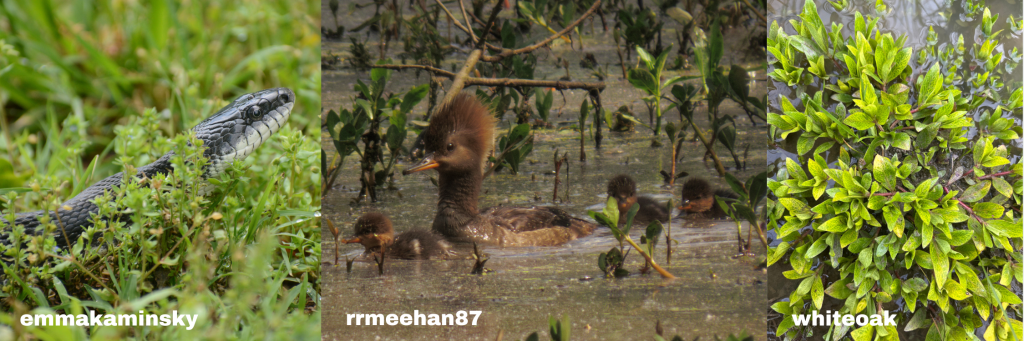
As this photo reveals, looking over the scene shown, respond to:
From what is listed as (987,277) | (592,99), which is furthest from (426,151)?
(987,277)

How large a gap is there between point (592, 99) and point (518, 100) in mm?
226

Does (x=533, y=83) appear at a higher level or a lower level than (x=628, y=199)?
higher

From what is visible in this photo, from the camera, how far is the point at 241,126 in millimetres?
2293

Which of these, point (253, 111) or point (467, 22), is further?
point (253, 111)

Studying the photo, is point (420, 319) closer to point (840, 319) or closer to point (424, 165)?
point (424, 165)

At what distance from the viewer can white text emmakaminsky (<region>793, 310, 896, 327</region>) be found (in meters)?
1.81

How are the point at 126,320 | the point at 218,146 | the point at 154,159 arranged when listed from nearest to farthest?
the point at 126,320
the point at 218,146
the point at 154,159

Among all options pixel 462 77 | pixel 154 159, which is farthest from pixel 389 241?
pixel 154 159

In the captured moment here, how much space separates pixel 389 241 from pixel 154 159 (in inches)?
48.5

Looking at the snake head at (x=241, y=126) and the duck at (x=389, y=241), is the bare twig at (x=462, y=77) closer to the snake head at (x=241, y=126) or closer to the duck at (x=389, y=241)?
the duck at (x=389, y=241)

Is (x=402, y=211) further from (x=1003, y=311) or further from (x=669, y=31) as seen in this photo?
(x=1003, y=311)

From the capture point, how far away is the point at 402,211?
1.80 meters

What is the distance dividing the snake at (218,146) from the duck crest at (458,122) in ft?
2.59

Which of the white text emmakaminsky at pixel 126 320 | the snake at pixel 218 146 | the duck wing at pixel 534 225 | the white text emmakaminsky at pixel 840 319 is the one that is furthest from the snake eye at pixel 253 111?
the white text emmakaminsky at pixel 840 319
